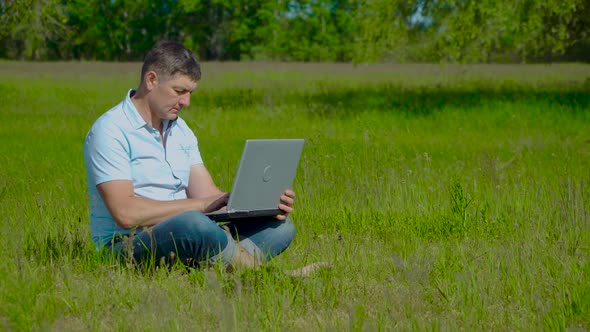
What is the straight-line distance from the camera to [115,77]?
30062 millimetres

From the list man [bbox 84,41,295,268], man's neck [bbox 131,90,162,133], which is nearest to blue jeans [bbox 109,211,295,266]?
man [bbox 84,41,295,268]

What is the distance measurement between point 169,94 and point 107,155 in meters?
0.46

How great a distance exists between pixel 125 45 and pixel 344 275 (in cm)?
7077

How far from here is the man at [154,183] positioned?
16.1 feet

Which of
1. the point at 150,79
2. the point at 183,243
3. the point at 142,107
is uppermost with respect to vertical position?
the point at 150,79

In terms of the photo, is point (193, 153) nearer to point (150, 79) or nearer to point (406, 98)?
point (150, 79)

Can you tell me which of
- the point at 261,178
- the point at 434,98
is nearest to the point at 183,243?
the point at 261,178

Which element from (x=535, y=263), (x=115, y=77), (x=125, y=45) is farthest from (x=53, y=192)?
(x=125, y=45)

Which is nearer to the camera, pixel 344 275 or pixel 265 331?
pixel 265 331

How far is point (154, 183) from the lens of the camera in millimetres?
5219

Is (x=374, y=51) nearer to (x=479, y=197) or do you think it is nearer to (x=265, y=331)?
(x=479, y=197)

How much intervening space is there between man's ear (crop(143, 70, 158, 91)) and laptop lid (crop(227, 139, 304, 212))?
0.62 m

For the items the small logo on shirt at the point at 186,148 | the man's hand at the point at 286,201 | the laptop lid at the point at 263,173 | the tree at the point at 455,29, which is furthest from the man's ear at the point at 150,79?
the tree at the point at 455,29

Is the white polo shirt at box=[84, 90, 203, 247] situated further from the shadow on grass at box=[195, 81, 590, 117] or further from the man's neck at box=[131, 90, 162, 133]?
the shadow on grass at box=[195, 81, 590, 117]
